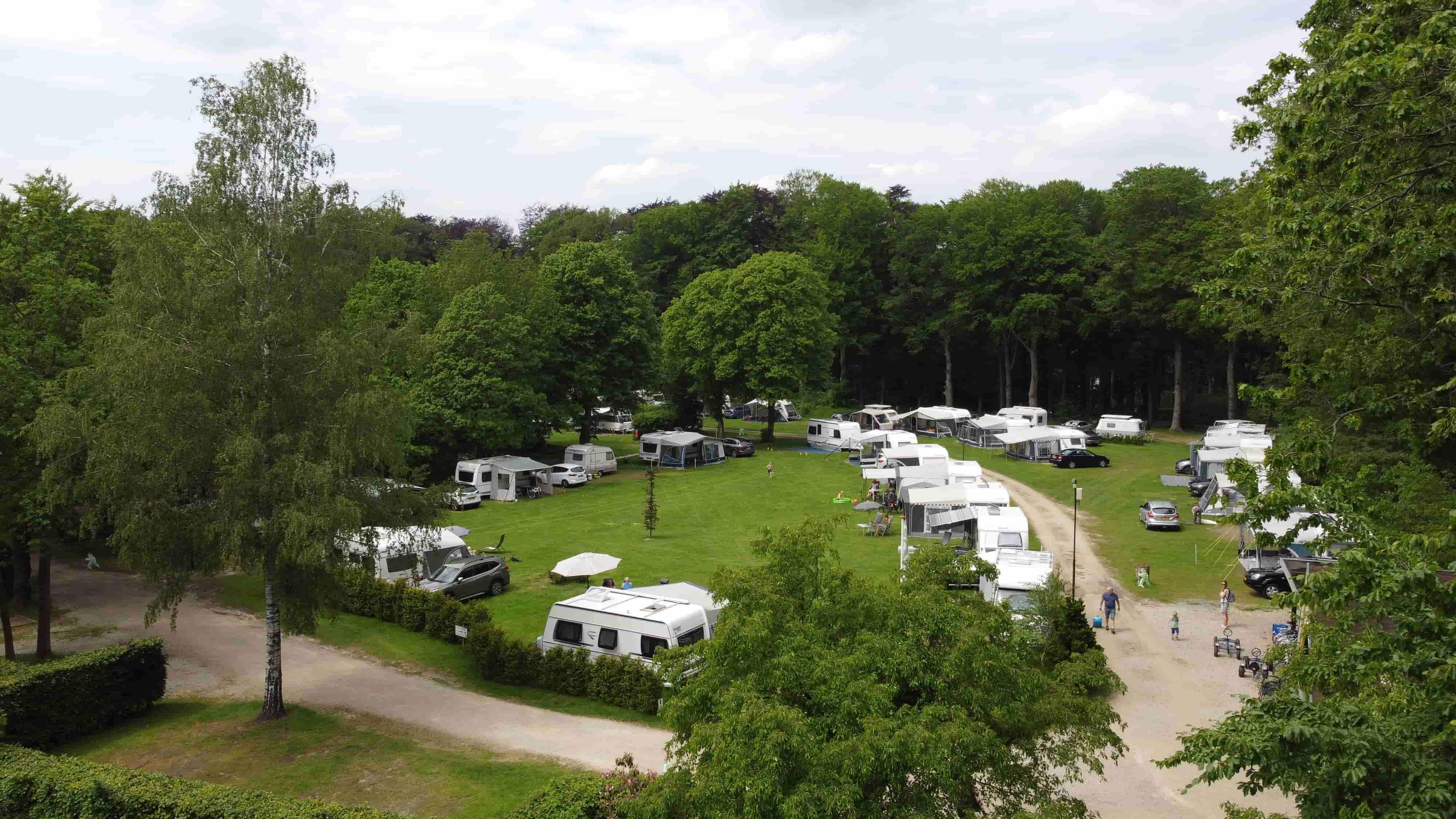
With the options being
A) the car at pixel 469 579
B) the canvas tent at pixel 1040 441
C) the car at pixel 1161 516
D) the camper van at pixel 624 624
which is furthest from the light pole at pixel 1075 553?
the car at pixel 469 579

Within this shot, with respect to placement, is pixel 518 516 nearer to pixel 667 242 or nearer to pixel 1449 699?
pixel 1449 699

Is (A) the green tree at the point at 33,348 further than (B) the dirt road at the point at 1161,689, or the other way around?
(A) the green tree at the point at 33,348

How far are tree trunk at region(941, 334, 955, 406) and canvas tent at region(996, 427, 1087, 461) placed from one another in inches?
606

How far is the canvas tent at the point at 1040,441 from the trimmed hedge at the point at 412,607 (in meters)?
28.8

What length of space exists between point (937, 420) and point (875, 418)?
3475mm

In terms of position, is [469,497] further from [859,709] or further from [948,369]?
[948,369]

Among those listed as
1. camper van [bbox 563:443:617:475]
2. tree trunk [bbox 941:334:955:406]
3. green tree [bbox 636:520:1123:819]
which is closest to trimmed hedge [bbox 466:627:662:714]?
green tree [bbox 636:520:1123:819]

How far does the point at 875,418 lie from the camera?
53.5 meters

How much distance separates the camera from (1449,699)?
675cm

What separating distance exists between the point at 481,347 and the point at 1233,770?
3693cm

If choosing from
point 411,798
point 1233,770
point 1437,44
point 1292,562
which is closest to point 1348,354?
point 1437,44

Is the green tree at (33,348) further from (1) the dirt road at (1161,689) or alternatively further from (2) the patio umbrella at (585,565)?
(1) the dirt road at (1161,689)

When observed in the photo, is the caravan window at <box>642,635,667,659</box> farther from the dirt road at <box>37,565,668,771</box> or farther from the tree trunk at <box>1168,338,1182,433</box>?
the tree trunk at <box>1168,338,1182,433</box>

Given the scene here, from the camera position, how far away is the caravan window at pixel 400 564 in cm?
2422
